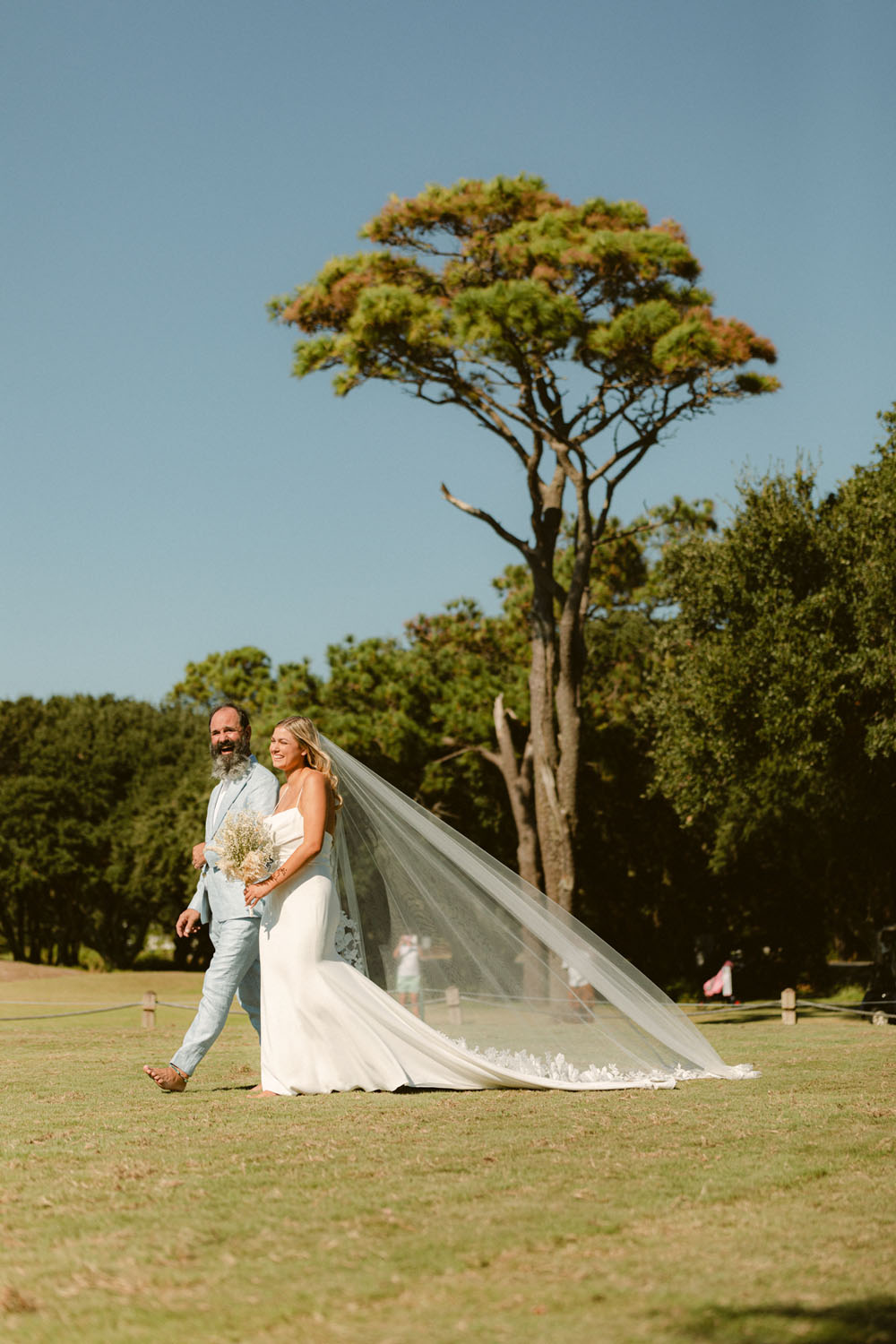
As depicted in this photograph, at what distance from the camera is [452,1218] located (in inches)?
192

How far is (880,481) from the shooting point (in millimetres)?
22312

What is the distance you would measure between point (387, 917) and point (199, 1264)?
529cm

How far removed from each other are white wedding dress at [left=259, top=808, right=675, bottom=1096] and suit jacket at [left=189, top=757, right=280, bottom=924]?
0.23 metres

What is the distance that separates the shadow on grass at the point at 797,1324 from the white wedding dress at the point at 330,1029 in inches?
205

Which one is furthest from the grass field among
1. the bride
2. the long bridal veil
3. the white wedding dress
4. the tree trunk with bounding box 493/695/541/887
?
the tree trunk with bounding box 493/695/541/887

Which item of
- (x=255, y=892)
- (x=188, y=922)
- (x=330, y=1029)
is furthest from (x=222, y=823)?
(x=330, y=1029)

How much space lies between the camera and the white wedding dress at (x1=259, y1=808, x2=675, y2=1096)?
879 centimetres

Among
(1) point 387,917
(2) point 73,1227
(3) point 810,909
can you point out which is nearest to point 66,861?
(3) point 810,909

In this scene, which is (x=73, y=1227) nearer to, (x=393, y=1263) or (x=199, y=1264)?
(x=199, y=1264)

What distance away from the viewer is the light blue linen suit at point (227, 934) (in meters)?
9.01

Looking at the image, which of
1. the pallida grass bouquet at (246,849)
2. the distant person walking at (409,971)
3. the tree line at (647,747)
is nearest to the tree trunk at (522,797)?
the tree line at (647,747)

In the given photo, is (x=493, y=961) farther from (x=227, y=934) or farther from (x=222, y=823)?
(x=222, y=823)

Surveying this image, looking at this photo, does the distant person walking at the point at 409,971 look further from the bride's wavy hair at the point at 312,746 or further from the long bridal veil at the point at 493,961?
the bride's wavy hair at the point at 312,746

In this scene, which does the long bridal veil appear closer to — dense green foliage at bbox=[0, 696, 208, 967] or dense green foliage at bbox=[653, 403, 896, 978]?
dense green foliage at bbox=[653, 403, 896, 978]
